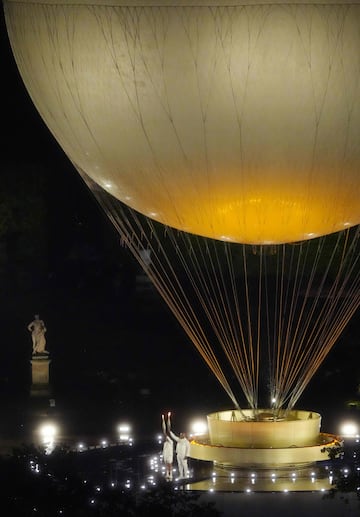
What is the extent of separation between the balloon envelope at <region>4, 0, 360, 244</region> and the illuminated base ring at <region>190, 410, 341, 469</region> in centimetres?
419

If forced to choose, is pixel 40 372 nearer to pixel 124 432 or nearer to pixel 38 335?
pixel 38 335

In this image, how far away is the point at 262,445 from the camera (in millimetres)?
31062

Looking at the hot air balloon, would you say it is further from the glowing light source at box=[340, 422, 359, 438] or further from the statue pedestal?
the statue pedestal

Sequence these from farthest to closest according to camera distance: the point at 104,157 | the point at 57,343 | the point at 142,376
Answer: the point at 57,343 < the point at 142,376 < the point at 104,157

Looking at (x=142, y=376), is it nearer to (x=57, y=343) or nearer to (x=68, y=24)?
(x=57, y=343)

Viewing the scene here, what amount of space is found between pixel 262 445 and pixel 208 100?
7415 millimetres

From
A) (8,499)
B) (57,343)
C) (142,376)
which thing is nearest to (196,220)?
(8,499)

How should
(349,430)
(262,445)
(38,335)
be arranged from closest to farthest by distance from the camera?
(262,445) < (349,430) < (38,335)

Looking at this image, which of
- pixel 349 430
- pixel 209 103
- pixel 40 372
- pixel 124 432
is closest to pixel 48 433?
pixel 124 432

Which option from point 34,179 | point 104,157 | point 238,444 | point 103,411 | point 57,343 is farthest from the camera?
point 34,179

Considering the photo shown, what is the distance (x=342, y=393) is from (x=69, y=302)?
18434 mm

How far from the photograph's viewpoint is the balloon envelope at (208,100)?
2547cm

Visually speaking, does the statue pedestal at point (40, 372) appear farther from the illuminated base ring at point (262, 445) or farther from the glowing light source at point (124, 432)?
the illuminated base ring at point (262, 445)

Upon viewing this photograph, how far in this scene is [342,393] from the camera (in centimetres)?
4231
